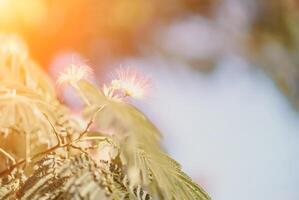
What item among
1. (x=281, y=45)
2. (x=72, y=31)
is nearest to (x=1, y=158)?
(x=72, y=31)

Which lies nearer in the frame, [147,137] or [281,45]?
[147,137]

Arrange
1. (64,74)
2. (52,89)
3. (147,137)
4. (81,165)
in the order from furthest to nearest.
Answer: (52,89) < (64,74) < (81,165) < (147,137)

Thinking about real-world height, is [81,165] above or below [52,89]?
below

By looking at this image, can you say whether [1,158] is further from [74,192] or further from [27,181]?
[74,192]

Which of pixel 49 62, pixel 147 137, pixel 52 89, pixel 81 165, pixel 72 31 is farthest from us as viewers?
pixel 72 31

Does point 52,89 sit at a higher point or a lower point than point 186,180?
higher

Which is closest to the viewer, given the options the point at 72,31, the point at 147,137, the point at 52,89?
the point at 147,137

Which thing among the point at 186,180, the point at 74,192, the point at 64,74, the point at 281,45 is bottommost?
the point at 74,192

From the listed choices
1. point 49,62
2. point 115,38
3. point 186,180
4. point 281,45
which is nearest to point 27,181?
point 186,180

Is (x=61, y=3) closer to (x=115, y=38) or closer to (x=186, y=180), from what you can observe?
(x=115, y=38)
